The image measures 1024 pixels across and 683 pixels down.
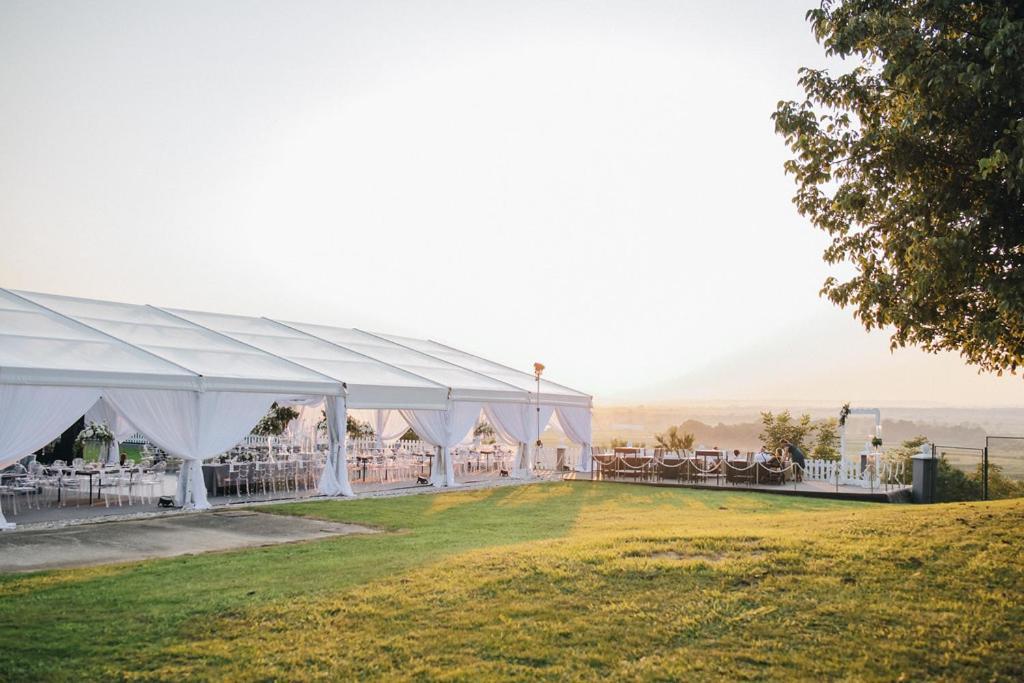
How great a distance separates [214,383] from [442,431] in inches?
245

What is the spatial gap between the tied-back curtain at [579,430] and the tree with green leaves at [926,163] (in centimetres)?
1509

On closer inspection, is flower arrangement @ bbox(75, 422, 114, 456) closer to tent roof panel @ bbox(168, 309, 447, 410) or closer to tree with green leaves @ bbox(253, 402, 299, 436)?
tree with green leaves @ bbox(253, 402, 299, 436)

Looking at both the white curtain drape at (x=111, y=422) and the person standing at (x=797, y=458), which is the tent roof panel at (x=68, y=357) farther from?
the person standing at (x=797, y=458)

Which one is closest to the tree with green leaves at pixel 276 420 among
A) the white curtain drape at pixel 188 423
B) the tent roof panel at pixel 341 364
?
the tent roof panel at pixel 341 364

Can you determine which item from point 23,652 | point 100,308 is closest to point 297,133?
point 100,308

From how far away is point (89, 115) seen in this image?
56.7 feet

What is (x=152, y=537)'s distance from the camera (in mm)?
11195

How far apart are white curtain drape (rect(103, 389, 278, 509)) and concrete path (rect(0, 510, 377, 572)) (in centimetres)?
103

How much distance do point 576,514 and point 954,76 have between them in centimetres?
923

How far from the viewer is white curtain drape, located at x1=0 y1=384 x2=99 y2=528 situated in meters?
12.4

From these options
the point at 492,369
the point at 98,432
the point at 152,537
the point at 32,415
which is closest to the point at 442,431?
the point at 492,369

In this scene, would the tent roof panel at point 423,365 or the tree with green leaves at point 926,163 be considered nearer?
the tree with green leaves at point 926,163

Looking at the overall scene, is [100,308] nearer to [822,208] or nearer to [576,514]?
[576,514]

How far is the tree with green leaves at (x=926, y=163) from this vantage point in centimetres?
679
